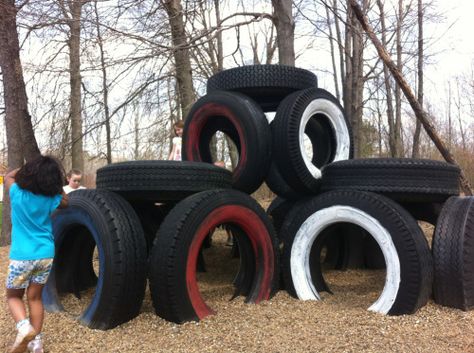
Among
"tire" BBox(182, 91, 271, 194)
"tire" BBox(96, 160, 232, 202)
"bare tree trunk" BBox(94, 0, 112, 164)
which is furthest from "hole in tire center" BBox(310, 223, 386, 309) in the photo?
"bare tree trunk" BBox(94, 0, 112, 164)

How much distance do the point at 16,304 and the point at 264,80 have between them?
3661 millimetres

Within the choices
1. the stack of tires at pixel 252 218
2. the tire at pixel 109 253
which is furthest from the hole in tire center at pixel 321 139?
the tire at pixel 109 253

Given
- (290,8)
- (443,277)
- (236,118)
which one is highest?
(290,8)

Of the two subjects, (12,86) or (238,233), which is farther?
(12,86)

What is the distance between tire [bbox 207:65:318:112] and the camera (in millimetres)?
5332

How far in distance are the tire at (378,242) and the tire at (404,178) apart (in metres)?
0.23

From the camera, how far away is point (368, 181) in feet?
14.0

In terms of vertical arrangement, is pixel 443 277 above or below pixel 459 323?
above

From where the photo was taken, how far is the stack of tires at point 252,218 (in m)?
3.50

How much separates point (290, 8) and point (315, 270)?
6.22 metres

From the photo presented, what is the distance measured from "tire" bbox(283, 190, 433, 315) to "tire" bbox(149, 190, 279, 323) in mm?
232

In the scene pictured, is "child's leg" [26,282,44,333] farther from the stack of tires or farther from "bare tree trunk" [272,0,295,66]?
"bare tree trunk" [272,0,295,66]

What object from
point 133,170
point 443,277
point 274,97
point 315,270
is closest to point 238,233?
point 315,270

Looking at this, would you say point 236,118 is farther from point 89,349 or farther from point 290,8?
point 290,8
